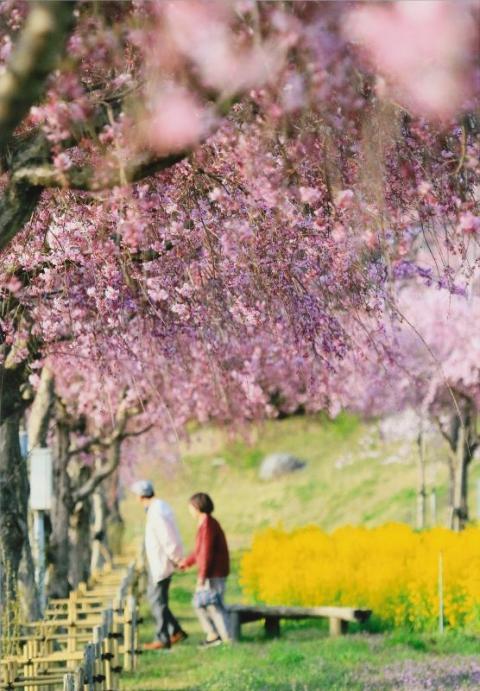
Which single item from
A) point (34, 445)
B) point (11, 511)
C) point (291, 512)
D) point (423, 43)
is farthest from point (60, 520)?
point (291, 512)

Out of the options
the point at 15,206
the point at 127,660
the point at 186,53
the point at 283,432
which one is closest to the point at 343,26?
the point at 186,53

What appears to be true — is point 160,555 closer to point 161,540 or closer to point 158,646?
point 161,540

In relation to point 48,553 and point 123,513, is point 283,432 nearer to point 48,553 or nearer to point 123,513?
point 123,513

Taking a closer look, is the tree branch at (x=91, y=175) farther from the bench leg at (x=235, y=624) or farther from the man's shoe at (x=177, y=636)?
the bench leg at (x=235, y=624)

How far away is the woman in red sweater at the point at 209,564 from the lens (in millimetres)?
19000

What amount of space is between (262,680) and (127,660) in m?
2.69

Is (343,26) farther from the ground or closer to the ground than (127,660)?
farther from the ground

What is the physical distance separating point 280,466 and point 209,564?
150 feet

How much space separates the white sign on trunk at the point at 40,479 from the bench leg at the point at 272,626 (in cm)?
340

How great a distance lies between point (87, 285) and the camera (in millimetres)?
11695

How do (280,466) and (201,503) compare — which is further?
(280,466)

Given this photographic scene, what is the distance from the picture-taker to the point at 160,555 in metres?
19.5

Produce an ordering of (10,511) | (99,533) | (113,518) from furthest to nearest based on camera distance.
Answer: (113,518)
(99,533)
(10,511)

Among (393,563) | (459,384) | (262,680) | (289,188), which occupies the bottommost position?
(262,680)
